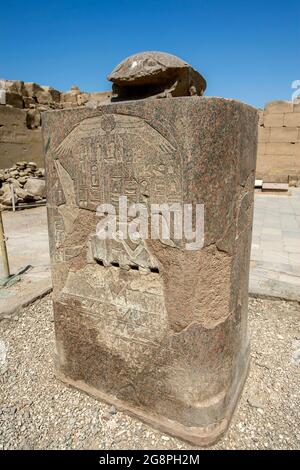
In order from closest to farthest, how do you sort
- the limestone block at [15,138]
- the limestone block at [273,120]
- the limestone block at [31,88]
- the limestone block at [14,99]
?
the limestone block at [15,138], the limestone block at [14,99], the limestone block at [31,88], the limestone block at [273,120]

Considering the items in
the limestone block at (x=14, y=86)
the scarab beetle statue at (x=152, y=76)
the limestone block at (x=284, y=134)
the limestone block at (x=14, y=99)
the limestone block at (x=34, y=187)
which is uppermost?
the limestone block at (x=14, y=86)

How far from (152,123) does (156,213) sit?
41 cm

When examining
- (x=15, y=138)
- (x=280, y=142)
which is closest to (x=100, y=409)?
(x=15, y=138)

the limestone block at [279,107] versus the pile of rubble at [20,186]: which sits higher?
the limestone block at [279,107]

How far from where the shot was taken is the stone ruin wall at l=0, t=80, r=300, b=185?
380 inches

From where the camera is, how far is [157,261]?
1.66m

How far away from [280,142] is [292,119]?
2.90 ft

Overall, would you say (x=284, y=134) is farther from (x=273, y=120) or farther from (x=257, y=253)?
(x=257, y=253)

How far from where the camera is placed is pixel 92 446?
1742mm

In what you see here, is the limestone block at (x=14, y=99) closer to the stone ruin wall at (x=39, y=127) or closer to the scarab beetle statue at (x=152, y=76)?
the stone ruin wall at (x=39, y=127)

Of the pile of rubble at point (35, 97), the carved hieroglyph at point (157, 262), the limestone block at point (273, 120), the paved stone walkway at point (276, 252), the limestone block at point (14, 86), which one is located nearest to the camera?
the carved hieroglyph at point (157, 262)

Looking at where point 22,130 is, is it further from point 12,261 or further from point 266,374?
point 266,374

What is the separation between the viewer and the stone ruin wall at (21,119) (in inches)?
375

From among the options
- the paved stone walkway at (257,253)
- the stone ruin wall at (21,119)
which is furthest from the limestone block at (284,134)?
the stone ruin wall at (21,119)
